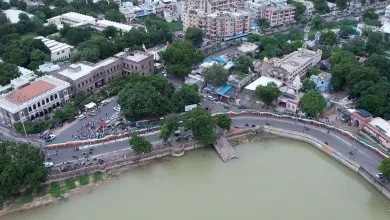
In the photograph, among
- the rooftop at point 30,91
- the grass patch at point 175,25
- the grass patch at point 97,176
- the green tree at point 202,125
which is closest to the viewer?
the grass patch at point 97,176

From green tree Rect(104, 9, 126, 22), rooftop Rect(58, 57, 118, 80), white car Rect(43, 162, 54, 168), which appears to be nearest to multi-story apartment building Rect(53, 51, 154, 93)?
rooftop Rect(58, 57, 118, 80)

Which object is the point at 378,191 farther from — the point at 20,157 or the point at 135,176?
the point at 20,157

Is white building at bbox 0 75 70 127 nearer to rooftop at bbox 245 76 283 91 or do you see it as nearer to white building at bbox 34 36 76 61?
white building at bbox 34 36 76 61

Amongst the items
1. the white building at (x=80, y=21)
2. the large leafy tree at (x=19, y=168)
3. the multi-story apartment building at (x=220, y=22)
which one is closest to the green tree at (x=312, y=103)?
the multi-story apartment building at (x=220, y=22)

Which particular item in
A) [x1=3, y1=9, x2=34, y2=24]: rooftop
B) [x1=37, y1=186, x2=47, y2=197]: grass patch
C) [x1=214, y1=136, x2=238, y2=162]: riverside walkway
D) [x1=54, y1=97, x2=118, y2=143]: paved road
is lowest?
[x1=37, y1=186, x2=47, y2=197]: grass patch

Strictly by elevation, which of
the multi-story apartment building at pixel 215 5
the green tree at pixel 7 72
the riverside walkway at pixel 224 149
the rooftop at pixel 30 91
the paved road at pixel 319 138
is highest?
the multi-story apartment building at pixel 215 5

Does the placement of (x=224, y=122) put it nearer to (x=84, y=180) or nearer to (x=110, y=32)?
(x=84, y=180)

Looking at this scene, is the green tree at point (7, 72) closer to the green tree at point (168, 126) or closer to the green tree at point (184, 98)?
the green tree at point (184, 98)
